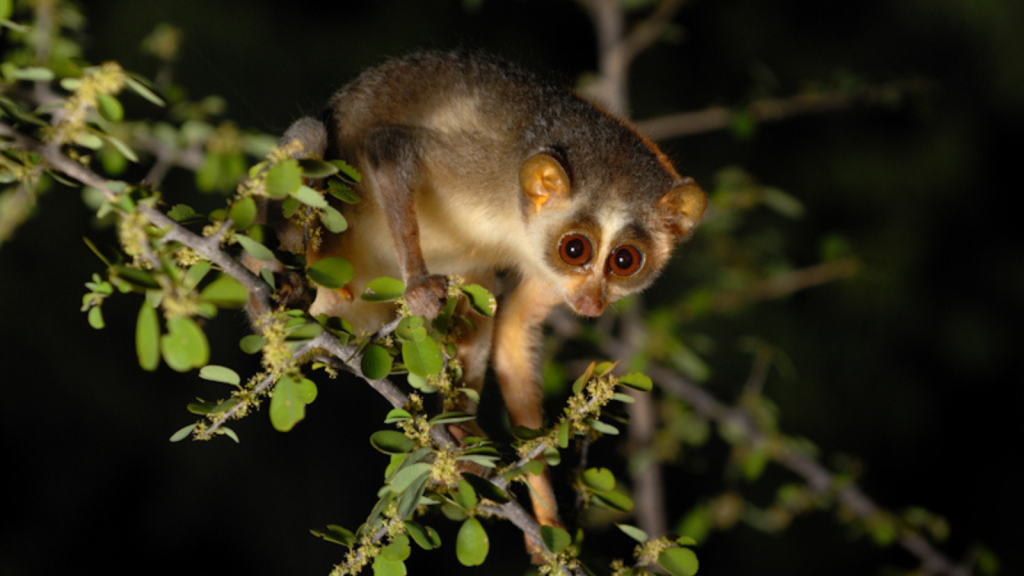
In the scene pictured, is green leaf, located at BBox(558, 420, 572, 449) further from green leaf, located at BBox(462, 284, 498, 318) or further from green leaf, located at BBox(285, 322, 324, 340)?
green leaf, located at BBox(285, 322, 324, 340)

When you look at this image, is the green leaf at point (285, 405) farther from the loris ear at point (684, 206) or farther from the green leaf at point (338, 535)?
the loris ear at point (684, 206)

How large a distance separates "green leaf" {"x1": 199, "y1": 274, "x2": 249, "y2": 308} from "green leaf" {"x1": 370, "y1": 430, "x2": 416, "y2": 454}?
1.34 ft

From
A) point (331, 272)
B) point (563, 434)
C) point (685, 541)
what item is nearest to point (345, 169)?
point (331, 272)

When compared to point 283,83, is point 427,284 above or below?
below

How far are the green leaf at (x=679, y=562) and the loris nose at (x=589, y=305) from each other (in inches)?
31.6

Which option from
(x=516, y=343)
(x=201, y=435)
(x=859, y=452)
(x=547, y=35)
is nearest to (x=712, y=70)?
(x=547, y=35)

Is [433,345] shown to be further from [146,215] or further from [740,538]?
[740,538]

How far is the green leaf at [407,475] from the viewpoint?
4.90 feet

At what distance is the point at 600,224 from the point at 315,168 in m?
1.19

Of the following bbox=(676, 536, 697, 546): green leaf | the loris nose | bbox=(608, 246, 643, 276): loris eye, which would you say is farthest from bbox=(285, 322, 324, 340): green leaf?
bbox=(608, 246, 643, 276): loris eye

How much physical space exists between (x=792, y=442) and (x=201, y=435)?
2.70 metres

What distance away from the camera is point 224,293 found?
4.04 feet

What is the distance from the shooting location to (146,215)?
129cm

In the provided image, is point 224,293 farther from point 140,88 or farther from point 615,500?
point 615,500
